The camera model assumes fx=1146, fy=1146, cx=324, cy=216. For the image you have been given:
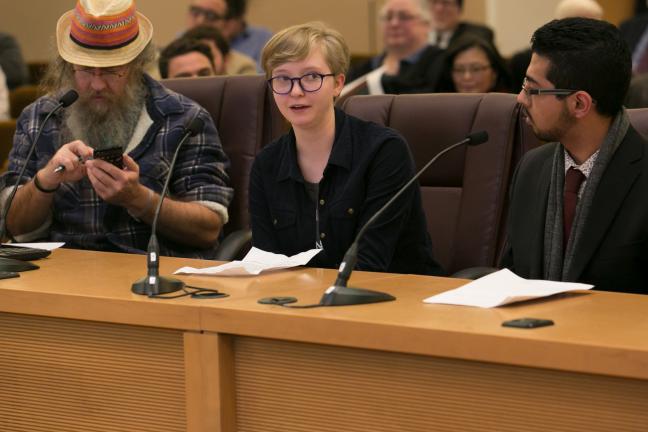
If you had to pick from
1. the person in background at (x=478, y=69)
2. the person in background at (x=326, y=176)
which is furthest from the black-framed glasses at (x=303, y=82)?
the person in background at (x=478, y=69)

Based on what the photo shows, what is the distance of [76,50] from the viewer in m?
3.28

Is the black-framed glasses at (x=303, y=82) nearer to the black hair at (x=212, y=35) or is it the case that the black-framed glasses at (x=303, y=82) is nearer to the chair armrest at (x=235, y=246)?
the chair armrest at (x=235, y=246)

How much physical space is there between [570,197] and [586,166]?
0.08 meters

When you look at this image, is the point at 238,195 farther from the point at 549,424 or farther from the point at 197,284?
the point at 549,424

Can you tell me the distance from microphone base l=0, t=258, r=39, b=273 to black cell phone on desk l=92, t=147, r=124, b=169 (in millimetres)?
525

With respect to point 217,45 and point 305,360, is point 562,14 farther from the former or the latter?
point 305,360

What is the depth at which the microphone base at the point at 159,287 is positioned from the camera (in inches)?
83.3

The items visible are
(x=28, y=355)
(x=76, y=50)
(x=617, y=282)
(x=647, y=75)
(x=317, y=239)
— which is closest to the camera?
(x=28, y=355)

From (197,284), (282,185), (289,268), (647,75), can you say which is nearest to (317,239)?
(282,185)

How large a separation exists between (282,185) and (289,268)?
16.3 inches

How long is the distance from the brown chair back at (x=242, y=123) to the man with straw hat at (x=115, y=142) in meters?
0.10

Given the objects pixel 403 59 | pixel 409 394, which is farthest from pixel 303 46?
pixel 403 59

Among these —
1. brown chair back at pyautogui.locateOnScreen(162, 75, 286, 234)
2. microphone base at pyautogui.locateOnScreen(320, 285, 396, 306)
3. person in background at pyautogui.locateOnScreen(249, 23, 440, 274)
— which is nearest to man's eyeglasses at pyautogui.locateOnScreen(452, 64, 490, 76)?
brown chair back at pyautogui.locateOnScreen(162, 75, 286, 234)

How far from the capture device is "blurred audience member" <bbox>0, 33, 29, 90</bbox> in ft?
24.2
